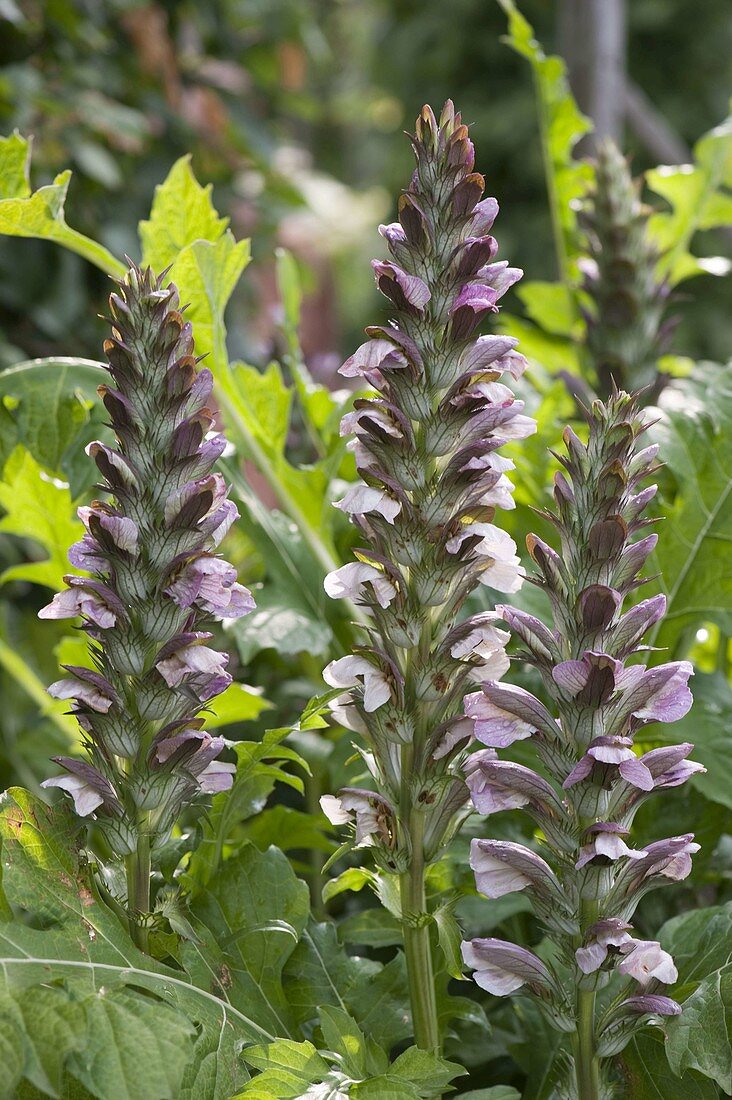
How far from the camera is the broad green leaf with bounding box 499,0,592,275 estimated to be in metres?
1.51

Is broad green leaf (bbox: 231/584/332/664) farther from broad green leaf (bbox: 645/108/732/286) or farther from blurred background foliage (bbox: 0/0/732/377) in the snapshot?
broad green leaf (bbox: 645/108/732/286)

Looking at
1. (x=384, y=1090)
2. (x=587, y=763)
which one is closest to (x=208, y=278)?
(x=587, y=763)

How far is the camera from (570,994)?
743mm

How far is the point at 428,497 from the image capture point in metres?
0.75

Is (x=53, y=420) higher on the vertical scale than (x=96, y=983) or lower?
higher

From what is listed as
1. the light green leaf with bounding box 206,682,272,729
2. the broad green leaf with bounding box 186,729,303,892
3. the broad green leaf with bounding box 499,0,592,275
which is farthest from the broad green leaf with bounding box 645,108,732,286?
the broad green leaf with bounding box 186,729,303,892

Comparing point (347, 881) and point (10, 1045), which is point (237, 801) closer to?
point (347, 881)

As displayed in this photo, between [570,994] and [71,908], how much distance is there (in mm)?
331

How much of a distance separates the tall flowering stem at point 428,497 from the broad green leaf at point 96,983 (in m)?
0.15

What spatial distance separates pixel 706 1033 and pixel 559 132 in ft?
4.02

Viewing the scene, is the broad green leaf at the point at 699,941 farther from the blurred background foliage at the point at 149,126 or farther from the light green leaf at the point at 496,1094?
the blurred background foliage at the point at 149,126

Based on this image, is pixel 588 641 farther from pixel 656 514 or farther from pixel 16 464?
pixel 16 464

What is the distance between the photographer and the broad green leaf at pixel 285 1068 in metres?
0.68

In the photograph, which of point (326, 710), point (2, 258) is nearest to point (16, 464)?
point (326, 710)
